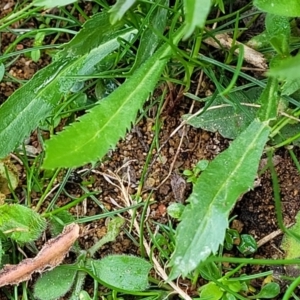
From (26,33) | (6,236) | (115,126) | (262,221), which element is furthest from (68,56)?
(262,221)

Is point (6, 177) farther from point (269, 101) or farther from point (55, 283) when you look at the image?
point (269, 101)

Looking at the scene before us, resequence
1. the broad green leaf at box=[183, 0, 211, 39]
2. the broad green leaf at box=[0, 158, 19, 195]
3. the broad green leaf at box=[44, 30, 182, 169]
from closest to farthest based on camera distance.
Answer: the broad green leaf at box=[183, 0, 211, 39] < the broad green leaf at box=[44, 30, 182, 169] < the broad green leaf at box=[0, 158, 19, 195]

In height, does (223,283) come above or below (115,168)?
below

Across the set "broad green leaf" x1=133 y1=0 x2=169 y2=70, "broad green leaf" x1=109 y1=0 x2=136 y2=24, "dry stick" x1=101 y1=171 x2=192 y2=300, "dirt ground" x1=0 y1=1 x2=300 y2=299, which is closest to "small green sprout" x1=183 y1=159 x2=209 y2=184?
"dirt ground" x1=0 y1=1 x2=300 y2=299

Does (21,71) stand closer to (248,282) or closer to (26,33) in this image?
(26,33)

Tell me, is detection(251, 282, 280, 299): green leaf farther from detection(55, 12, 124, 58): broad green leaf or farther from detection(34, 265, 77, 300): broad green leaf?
detection(55, 12, 124, 58): broad green leaf
